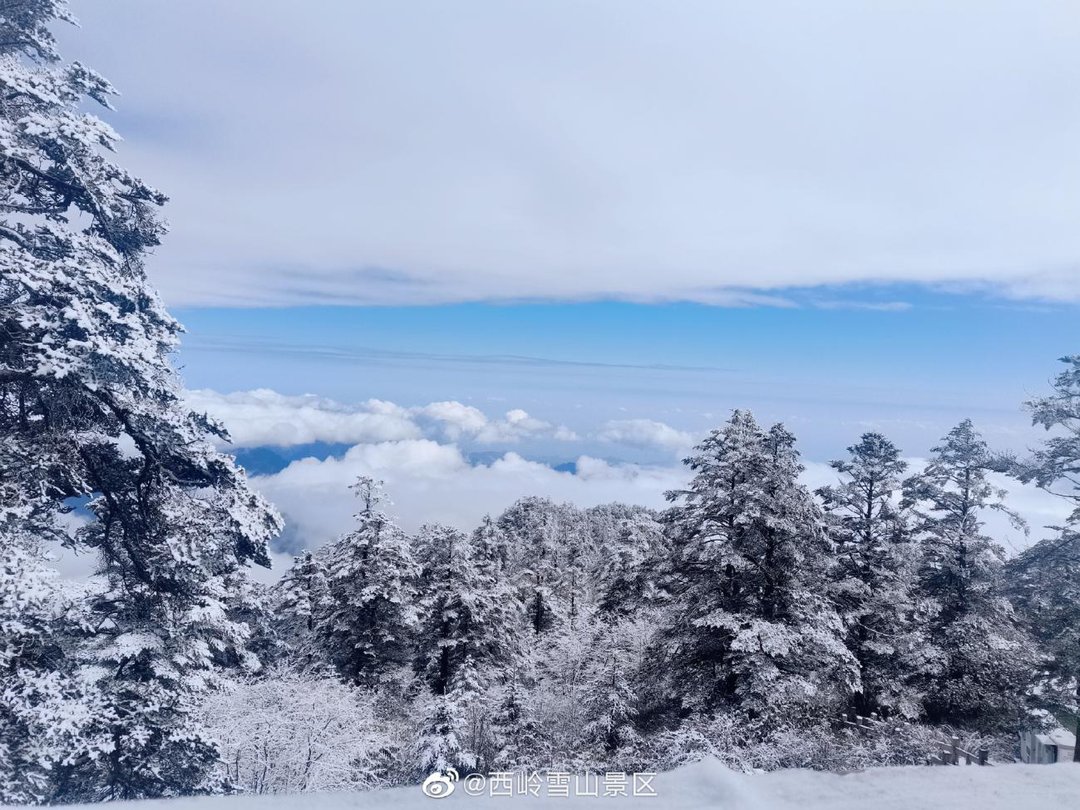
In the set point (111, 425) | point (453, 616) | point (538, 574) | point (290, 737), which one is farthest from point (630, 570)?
point (111, 425)

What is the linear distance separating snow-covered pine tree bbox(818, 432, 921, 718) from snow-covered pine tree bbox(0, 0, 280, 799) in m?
18.8

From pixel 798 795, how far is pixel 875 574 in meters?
19.5

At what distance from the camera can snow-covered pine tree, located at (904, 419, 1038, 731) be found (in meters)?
20.2

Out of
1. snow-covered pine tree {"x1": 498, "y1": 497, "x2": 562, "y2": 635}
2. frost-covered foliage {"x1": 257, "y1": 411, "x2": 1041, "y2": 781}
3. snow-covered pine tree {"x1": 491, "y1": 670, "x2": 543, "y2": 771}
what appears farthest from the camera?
snow-covered pine tree {"x1": 498, "y1": 497, "x2": 562, "y2": 635}

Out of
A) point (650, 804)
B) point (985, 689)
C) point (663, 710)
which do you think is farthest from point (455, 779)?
point (985, 689)

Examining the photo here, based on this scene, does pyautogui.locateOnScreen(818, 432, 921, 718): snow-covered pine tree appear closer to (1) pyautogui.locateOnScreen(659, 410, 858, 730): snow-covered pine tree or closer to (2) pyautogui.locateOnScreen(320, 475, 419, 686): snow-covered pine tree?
(1) pyautogui.locateOnScreen(659, 410, 858, 730): snow-covered pine tree

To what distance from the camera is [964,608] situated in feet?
70.7

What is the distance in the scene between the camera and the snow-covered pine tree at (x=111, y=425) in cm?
774

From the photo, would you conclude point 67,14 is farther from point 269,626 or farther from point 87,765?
point 269,626

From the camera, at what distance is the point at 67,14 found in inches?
354

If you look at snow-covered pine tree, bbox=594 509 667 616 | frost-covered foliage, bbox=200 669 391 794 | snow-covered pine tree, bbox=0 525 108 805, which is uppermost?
snow-covered pine tree, bbox=0 525 108 805

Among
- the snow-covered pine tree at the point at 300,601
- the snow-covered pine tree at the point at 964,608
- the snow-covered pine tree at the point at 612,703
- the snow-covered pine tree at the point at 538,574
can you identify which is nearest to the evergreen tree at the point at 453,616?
the snow-covered pine tree at the point at 300,601

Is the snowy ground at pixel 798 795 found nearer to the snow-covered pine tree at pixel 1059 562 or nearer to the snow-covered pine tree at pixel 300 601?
the snow-covered pine tree at pixel 1059 562

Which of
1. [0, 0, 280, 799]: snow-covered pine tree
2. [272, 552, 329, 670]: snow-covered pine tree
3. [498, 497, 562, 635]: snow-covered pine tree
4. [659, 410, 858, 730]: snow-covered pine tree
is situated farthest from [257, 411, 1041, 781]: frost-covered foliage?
[498, 497, 562, 635]: snow-covered pine tree
